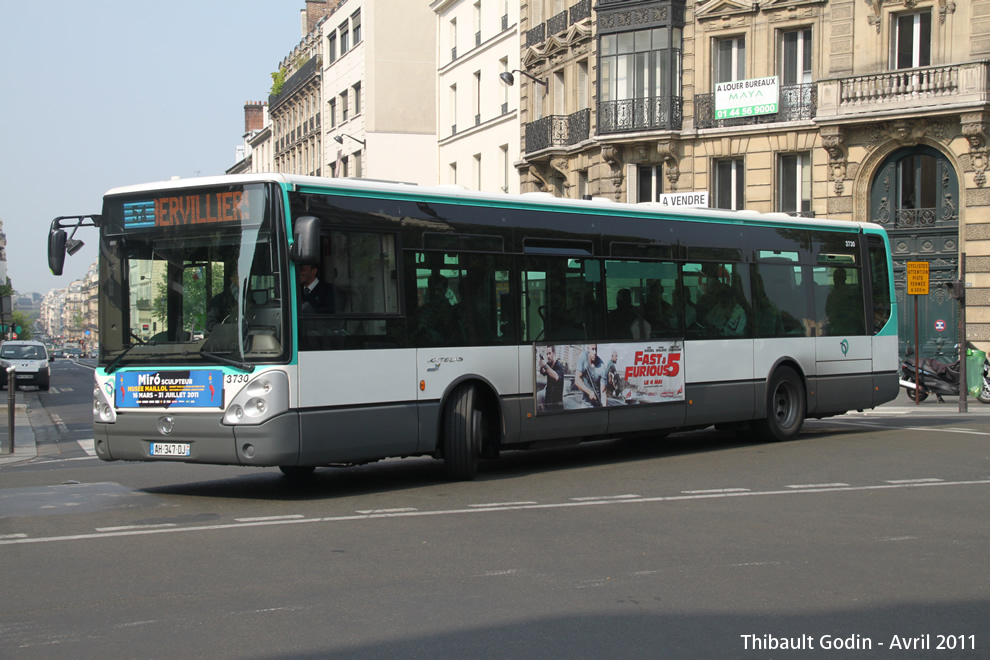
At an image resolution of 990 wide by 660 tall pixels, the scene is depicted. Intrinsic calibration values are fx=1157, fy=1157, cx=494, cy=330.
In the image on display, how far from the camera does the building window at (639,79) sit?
34.0 m

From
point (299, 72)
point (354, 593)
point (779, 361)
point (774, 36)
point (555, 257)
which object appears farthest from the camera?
point (299, 72)

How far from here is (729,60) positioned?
33719 mm

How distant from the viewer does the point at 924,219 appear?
99.3ft

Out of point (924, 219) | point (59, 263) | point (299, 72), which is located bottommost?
point (59, 263)

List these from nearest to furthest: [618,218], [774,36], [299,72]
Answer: [618,218] < [774,36] < [299,72]

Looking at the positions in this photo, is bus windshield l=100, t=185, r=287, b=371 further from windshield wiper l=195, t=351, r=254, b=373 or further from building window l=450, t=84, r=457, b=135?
building window l=450, t=84, r=457, b=135

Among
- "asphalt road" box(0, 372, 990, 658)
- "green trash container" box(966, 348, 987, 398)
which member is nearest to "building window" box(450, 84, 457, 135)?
"green trash container" box(966, 348, 987, 398)

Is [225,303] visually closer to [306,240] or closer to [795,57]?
[306,240]

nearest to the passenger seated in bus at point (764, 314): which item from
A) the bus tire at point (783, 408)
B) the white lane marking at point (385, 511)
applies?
the bus tire at point (783, 408)

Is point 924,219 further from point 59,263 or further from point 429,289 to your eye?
point 59,263

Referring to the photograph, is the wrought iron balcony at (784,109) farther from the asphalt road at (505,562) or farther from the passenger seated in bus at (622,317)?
the asphalt road at (505,562)

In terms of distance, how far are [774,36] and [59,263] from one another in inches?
1027

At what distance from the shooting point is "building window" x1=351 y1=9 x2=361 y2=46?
63844mm

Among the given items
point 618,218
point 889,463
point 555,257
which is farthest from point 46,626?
point 889,463
